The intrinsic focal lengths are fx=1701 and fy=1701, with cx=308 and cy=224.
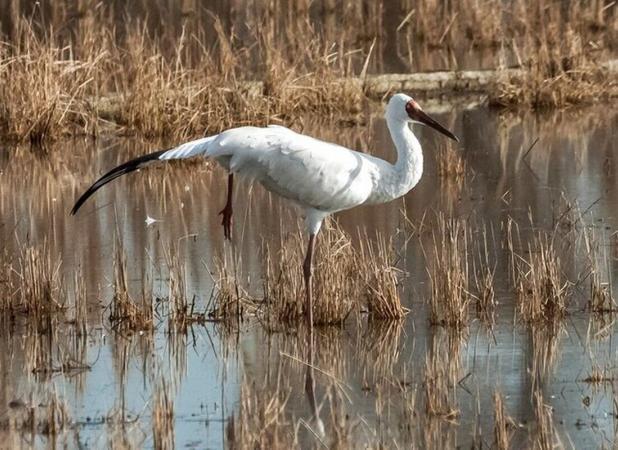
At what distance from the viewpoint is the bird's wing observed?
10.0 metres

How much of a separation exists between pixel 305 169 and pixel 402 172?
647 millimetres

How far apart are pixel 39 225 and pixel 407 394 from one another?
5472 millimetres

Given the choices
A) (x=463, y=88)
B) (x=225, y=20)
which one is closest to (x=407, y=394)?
(x=463, y=88)

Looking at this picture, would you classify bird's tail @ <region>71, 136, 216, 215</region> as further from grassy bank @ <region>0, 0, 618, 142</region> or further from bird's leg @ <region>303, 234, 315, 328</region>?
grassy bank @ <region>0, 0, 618, 142</region>

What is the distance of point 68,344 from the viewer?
980cm

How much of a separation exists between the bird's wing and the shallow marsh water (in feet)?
2.48

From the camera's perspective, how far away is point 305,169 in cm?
1009

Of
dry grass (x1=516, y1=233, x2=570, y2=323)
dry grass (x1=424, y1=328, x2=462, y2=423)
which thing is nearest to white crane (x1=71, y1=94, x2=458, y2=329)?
dry grass (x1=424, y1=328, x2=462, y2=423)

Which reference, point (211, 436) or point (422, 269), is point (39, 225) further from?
point (211, 436)

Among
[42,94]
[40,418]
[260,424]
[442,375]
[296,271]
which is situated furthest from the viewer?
[42,94]

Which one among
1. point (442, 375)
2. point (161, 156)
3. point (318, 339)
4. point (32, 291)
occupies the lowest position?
point (442, 375)

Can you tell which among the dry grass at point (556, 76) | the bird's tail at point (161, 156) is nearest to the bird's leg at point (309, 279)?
the bird's tail at point (161, 156)

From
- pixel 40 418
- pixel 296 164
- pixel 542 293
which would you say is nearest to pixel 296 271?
pixel 296 164

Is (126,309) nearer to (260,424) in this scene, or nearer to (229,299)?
(229,299)
